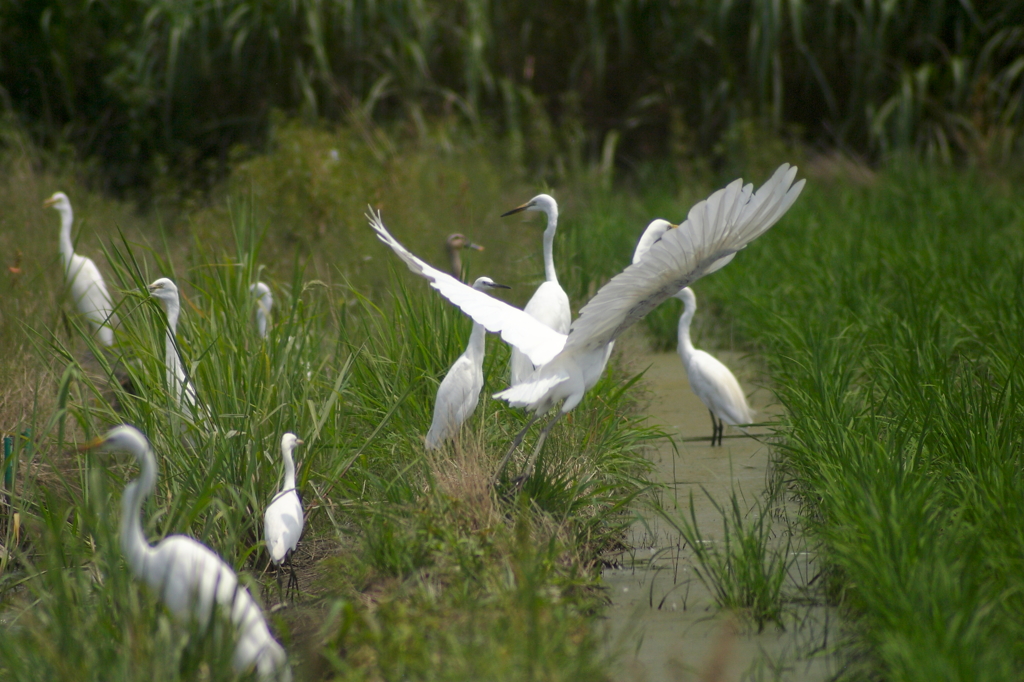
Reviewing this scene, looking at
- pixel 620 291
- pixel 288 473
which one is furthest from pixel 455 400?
pixel 620 291

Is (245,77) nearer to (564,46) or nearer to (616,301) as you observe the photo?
(564,46)

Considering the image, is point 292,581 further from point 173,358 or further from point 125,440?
point 125,440

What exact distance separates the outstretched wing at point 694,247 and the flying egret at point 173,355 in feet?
4.52

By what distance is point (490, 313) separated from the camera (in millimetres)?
3447

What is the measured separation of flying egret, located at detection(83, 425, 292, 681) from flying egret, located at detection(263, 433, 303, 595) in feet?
2.17

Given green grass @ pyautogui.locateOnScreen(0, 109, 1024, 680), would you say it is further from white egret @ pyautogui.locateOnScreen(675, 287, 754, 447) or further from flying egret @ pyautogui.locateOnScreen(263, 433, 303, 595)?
white egret @ pyautogui.locateOnScreen(675, 287, 754, 447)

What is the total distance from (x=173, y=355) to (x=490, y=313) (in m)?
1.26

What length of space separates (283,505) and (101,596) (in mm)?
711

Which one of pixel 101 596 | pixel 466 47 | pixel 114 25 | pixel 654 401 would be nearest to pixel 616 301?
pixel 101 596

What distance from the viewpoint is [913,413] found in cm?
343

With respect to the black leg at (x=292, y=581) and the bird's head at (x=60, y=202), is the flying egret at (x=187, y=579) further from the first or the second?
the bird's head at (x=60, y=202)

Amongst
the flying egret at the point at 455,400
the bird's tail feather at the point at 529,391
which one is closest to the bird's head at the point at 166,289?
the flying egret at the point at 455,400

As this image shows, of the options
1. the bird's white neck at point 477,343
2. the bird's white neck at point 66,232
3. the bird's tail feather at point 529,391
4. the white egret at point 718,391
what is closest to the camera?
the bird's tail feather at point 529,391

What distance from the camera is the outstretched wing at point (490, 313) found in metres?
3.39
